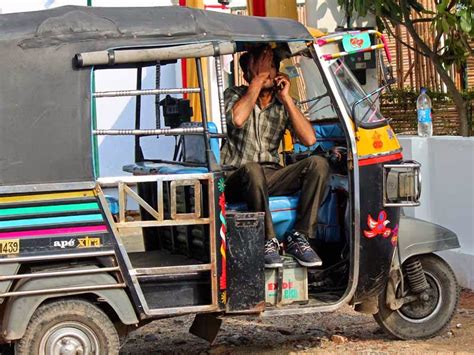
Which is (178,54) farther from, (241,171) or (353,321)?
(353,321)

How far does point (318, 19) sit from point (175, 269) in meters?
5.91

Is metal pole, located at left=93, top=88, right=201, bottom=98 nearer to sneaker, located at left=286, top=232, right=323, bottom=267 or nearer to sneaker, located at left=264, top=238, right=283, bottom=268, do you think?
sneaker, located at left=264, top=238, right=283, bottom=268

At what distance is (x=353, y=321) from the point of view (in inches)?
294

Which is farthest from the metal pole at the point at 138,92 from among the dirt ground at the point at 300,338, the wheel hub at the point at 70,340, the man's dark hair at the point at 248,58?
the dirt ground at the point at 300,338

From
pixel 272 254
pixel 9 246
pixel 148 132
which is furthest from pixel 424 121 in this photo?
pixel 9 246

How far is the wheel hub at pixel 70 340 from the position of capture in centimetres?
543

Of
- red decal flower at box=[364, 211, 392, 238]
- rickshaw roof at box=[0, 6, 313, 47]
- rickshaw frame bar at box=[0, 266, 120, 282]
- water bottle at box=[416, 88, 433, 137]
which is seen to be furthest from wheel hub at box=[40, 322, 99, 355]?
water bottle at box=[416, 88, 433, 137]

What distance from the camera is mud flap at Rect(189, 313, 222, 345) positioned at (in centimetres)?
596

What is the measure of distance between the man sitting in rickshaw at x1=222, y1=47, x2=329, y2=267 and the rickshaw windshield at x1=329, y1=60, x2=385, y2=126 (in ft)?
1.00

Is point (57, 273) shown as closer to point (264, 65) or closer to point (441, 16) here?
point (264, 65)

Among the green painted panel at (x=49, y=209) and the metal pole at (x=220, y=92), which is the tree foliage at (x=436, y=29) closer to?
the metal pole at (x=220, y=92)

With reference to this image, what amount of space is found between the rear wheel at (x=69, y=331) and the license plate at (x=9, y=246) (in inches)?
15.4

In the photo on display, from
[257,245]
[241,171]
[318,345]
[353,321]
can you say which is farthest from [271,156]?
[353,321]

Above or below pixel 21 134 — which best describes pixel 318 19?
above
